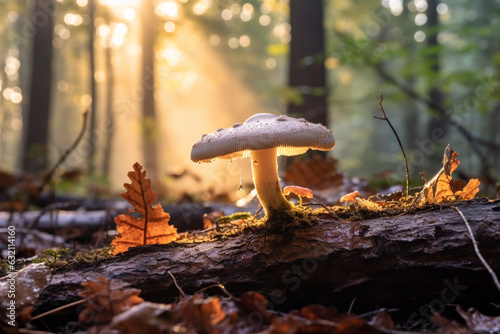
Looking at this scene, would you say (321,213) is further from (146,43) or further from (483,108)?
(146,43)

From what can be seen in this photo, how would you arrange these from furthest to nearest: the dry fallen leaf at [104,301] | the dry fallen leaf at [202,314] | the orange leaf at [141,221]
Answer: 1. the orange leaf at [141,221]
2. the dry fallen leaf at [104,301]
3. the dry fallen leaf at [202,314]

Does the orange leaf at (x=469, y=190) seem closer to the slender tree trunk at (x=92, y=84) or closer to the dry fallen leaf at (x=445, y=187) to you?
the dry fallen leaf at (x=445, y=187)

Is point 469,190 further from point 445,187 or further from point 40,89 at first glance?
point 40,89

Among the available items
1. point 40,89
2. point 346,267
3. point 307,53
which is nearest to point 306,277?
point 346,267

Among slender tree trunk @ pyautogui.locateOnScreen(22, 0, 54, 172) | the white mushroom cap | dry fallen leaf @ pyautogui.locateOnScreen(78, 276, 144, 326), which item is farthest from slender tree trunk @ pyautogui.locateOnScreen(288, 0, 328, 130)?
slender tree trunk @ pyautogui.locateOnScreen(22, 0, 54, 172)

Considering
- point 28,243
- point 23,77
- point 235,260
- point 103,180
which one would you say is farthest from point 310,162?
point 23,77

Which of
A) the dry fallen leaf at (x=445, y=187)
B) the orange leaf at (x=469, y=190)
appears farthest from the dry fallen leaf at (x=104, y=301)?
the orange leaf at (x=469, y=190)
